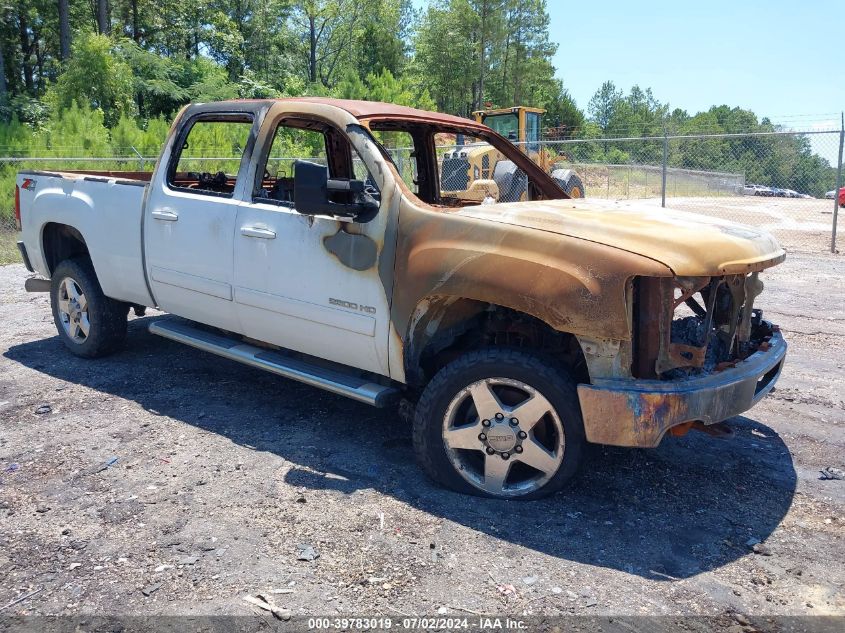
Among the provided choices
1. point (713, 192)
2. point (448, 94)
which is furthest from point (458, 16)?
point (713, 192)

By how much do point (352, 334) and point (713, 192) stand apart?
3031 centimetres

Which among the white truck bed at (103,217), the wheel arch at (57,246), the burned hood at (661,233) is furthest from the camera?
the wheel arch at (57,246)

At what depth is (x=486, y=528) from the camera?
3.29 m

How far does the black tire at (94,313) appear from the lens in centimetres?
559

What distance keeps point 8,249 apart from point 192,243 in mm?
9652

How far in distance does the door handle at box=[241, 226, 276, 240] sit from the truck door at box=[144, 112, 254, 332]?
0.40ft

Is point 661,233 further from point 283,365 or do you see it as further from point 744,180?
point 744,180

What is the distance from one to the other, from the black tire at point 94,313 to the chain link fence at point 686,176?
Answer: 2.09 m

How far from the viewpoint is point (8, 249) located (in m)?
12.4

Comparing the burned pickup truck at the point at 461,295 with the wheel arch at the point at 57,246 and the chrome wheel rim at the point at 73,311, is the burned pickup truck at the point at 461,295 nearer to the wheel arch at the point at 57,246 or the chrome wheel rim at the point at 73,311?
the chrome wheel rim at the point at 73,311

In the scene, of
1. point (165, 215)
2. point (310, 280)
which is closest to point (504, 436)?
point (310, 280)

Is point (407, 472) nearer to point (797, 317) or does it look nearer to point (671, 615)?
point (671, 615)

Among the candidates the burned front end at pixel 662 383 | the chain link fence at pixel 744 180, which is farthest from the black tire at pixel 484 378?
the chain link fence at pixel 744 180

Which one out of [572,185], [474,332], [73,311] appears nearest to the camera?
[474,332]
